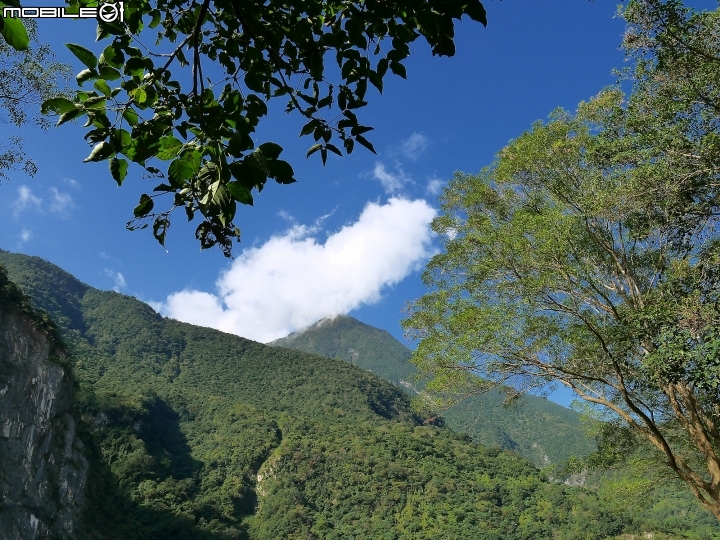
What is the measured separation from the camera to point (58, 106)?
890mm

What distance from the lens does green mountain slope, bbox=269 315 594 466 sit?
86.6 metres

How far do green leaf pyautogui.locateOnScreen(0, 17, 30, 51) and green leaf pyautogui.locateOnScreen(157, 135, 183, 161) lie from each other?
281 millimetres

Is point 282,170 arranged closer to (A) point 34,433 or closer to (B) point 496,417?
(A) point 34,433

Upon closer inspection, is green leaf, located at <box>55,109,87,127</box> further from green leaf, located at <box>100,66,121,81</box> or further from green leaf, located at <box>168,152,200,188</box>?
green leaf, located at <box>168,152,200,188</box>

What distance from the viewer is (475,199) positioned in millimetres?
8211

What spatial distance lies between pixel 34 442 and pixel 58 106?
1291 inches

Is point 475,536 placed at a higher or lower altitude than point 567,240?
lower

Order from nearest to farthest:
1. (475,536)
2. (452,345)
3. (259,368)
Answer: (452,345) → (475,536) → (259,368)

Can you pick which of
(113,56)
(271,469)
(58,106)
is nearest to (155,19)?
(113,56)

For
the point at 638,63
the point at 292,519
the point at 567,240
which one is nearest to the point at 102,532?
the point at 292,519

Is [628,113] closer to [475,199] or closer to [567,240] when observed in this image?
[567,240]

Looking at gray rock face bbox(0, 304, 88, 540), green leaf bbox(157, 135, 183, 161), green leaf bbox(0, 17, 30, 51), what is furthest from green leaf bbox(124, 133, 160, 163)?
gray rock face bbox(0, 304, 88, 540)

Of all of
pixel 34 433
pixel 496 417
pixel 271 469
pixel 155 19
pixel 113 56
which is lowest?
pixel 271 469

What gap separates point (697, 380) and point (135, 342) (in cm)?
8207
